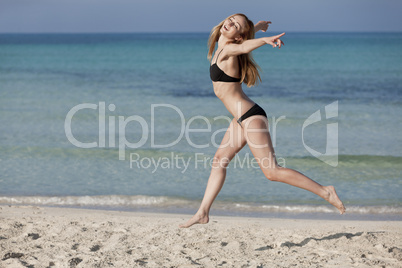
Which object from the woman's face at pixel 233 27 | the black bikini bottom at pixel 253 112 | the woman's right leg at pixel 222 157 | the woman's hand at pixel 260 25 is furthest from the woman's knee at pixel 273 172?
the woman's hand at pixel 260 25

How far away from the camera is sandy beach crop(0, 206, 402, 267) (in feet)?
13.2


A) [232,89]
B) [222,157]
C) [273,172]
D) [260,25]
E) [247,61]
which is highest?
[260,25]

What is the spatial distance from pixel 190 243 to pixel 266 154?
1.14 meters

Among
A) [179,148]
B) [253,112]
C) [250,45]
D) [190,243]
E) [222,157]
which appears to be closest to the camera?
[250,45]

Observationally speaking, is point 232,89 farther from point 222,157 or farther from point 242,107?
point 222,157

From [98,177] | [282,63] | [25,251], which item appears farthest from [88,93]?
[282,63]

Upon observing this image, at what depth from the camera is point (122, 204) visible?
659 cm

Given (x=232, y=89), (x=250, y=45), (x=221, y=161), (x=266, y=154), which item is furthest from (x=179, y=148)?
(x=250, y=45)

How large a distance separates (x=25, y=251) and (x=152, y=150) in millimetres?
5174

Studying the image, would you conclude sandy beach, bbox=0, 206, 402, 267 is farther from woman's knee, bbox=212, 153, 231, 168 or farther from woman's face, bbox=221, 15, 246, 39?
woman's face, bbox=221, 15, 246, 39

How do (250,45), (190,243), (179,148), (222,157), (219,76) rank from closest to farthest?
1. (250,45)
2. (219,76)
3. (222,157)
4. (190,243)
5. (179,148)

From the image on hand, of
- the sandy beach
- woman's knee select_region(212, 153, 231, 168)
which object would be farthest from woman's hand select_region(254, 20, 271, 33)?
the sandy beach

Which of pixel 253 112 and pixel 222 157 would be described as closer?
pixel 253 112

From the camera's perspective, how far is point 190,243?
4.51m
